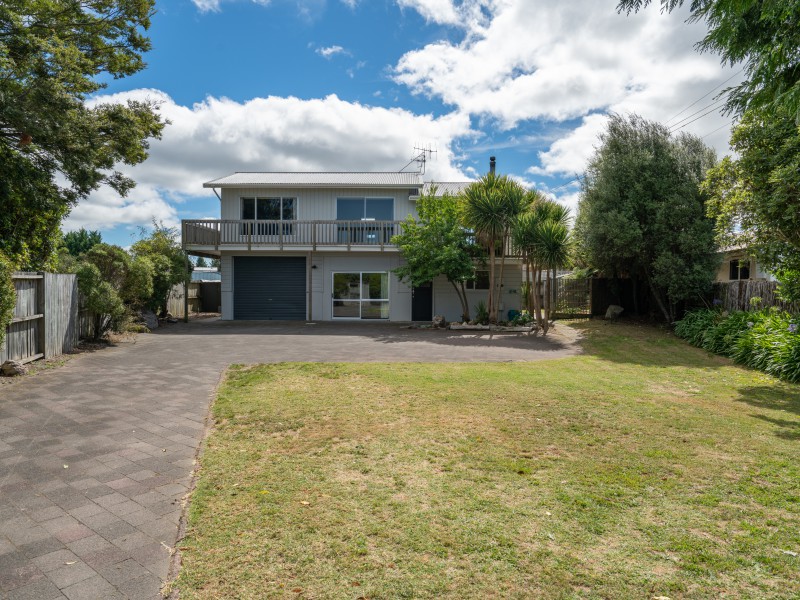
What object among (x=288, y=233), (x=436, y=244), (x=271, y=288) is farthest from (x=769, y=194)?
(x=271, y=288)

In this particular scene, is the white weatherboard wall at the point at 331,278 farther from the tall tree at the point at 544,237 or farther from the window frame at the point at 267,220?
the tall tree at the point at 544,237

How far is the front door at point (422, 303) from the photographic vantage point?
21.1 meters

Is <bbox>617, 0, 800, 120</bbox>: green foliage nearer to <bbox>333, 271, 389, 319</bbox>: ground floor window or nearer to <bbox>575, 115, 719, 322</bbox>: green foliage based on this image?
<bbox>575, 115, 719, 322</bbox>: green foliage

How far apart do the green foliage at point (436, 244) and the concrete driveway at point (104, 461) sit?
21.6 ft

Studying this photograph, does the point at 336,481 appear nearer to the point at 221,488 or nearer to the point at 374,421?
the point at 221,488

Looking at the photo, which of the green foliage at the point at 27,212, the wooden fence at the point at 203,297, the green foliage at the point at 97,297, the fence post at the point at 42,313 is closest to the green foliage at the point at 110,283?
the green foliage at the point at 97,297

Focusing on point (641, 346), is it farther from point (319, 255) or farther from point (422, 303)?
point (319, 255)

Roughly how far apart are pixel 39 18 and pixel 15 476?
9760 mm

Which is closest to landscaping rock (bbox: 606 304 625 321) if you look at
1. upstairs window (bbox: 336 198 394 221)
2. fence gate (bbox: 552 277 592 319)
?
fence gate (bbox: 552 277 592 319)

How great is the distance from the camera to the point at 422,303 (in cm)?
2119

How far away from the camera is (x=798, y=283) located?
10.3 m

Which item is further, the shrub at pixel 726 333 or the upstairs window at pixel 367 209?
the upstairs window at pixel 367 209

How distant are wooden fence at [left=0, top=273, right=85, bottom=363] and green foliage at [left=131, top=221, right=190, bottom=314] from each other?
22.0ft

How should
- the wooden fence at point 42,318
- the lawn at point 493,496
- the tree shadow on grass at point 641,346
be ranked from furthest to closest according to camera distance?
the tree shadow on grass at point 641,346 → the wooden fence at point 42,318 → the lawn at point 493,496
